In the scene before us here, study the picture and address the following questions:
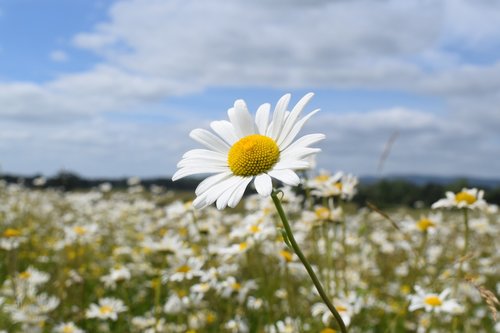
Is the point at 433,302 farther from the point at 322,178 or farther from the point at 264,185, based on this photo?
the point at 264,185

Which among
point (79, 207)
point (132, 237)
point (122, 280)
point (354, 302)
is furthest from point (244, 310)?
point (79, 207)

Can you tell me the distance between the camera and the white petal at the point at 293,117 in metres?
1.76

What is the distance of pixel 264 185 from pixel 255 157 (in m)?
0.21

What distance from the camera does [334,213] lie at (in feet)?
12.6

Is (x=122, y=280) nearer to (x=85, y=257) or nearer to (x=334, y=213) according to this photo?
(x=334, y=213)

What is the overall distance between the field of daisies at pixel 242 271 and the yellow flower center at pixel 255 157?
0.32 metres

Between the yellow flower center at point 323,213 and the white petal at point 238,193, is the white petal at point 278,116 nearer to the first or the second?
the white petal at point 238,193

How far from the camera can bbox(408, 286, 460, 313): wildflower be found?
323cm

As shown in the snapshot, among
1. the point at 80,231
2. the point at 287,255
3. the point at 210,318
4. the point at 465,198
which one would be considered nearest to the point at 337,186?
the point at 287,255

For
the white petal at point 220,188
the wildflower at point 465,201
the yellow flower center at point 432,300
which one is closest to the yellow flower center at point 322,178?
the wildflower at point 465,201

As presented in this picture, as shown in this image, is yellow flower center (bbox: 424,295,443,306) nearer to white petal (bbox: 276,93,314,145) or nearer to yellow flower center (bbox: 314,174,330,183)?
yellow flower center (bbox: 314,174,330,183)

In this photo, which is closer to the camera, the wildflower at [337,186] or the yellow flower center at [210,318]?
the wildflower at [337,186]

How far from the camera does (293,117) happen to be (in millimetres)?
1781

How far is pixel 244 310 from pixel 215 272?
5.08ft
